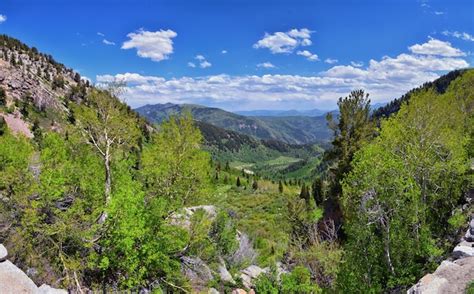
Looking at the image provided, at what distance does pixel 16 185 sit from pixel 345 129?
35745 mm

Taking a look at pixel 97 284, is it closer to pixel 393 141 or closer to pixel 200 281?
pixel 200 281

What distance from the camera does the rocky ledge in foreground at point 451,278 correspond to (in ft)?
54.5

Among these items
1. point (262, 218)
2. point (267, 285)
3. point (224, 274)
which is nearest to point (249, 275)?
point (224, 274)

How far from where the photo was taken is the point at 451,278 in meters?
17.3

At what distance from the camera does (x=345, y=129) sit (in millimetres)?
46250

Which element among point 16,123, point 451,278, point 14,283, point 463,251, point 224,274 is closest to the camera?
point 451,278

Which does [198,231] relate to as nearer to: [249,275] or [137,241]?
[137,241]

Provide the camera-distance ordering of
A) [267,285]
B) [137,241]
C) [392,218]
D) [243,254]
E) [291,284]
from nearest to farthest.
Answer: [392,218] < [137,241] < [291,284] < [267,285] < [243,254]

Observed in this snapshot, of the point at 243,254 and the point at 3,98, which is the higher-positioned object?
the point at 3,98

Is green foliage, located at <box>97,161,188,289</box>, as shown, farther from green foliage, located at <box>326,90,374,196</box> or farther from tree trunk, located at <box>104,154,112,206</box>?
green foliage, located at <box>326,90,374,196</box>

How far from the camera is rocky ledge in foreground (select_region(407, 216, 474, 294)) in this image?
16.6 meters

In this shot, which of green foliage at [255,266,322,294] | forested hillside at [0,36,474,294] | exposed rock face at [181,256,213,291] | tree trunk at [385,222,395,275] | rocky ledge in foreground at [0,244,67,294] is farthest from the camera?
exposed rock face at [181,256,213,291]

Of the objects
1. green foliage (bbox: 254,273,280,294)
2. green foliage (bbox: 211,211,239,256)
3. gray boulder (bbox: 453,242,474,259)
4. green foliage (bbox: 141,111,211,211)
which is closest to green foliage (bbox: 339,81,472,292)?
gray boulder (bbox: 453,242,474,259)

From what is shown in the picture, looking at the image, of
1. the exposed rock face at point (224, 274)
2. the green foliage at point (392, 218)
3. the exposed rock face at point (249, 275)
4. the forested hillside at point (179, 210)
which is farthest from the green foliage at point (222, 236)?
the green foliage at point (392, 218)
